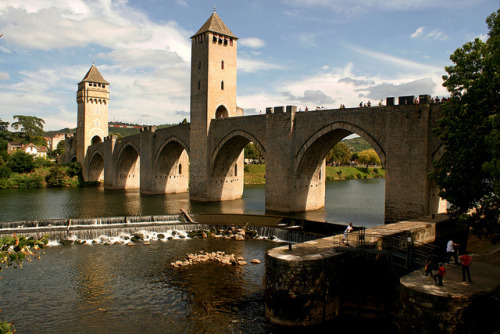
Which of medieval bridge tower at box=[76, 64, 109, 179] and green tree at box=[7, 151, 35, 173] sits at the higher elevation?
medieval bridge tower at box=[76, 64, 109, 179]

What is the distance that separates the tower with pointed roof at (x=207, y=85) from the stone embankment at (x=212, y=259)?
18412 millimetres

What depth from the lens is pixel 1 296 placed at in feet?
46.4

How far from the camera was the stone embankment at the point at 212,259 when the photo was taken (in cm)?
1785

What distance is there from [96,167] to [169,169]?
24.5m

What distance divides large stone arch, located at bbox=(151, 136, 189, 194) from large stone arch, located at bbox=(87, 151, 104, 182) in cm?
2099

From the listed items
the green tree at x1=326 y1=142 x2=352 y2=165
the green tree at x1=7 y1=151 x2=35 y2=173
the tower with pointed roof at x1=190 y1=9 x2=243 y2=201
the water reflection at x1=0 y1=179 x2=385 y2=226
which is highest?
the tower with pointed roof at x1=190 y1=9 x2=243 y2=201

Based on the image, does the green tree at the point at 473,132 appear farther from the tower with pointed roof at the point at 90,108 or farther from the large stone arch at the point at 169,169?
the tower with pointed roof at the point at 90,108

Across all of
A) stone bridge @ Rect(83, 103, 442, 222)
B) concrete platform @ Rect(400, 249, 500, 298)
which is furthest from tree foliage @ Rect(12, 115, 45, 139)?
concrete platform @ Rect(400, 249, 500, 298)

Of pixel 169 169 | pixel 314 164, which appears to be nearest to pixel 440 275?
pixel 314 164

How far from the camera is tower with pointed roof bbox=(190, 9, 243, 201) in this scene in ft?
119

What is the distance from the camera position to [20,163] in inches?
2314

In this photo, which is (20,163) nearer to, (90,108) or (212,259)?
(90,108)

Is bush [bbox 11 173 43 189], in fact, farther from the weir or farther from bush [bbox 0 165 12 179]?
the weir

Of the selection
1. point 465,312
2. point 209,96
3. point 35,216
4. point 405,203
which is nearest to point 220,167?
point 209,96
